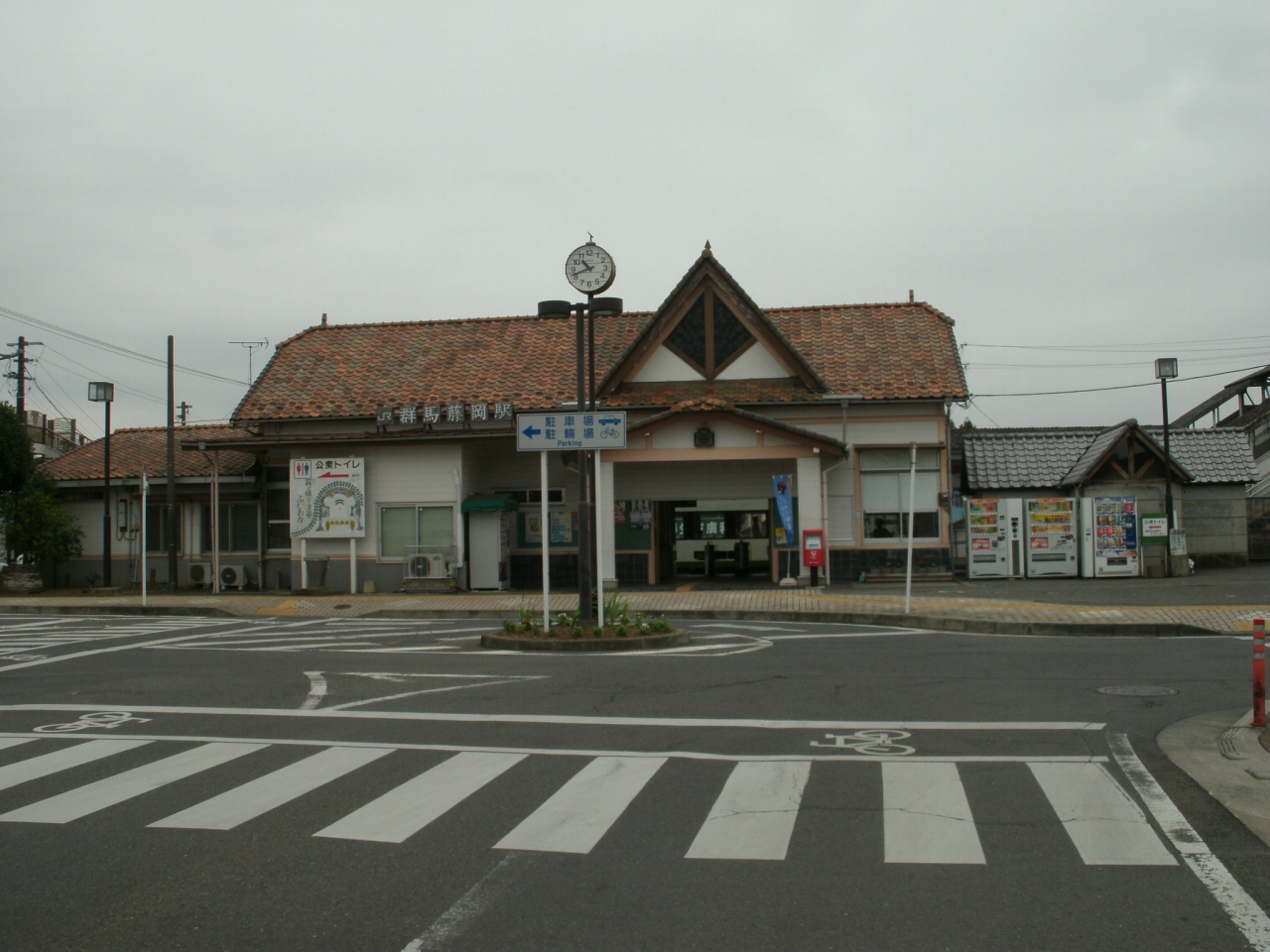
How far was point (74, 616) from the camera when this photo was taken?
22.7 meters

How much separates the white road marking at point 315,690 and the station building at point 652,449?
12.6 m

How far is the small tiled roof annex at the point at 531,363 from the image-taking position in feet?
88.4

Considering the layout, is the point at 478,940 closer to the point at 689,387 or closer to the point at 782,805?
the point at 782,805

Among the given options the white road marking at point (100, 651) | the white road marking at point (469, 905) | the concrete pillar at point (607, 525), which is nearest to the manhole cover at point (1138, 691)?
the white road marking at point (469, 905)

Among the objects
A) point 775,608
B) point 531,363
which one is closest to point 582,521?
point 775,608

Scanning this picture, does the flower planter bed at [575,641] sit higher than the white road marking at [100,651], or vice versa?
the flower planter bed at [575,641]

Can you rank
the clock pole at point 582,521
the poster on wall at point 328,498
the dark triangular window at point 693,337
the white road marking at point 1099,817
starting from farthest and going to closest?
the dark triangular window at point 693,337 → the poster on wall at point 328,498 → the clock pole at point 582,521 → the white road marking at point 1099,817

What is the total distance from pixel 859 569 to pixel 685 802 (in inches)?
770

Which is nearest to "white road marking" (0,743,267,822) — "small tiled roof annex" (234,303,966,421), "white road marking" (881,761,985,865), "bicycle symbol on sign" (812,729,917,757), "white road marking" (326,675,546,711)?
"white road marking" (326,675,546,711)

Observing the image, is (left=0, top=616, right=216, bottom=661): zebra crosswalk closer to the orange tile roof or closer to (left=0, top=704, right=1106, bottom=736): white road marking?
(left=0, top=704, right=1106, bottom=736): white road marking

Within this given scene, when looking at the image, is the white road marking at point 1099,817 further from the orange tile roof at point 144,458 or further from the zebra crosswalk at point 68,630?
the orange tile roof at point 144,458

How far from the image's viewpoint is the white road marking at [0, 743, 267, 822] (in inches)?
282

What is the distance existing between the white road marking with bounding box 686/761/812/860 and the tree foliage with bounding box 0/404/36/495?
33022 millimetres

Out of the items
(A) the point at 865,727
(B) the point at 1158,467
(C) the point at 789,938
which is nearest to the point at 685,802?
(C) the point at 789,938
